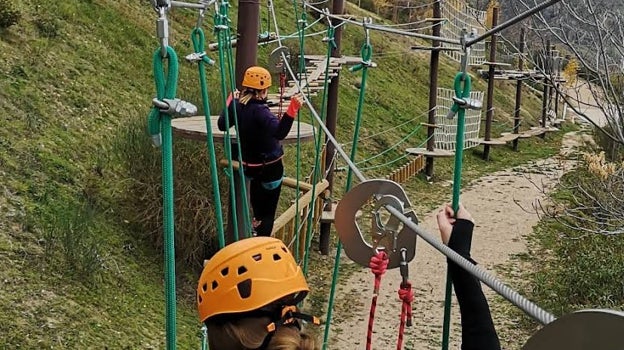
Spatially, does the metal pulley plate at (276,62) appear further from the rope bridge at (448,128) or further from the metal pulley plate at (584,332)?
→ the rope bridge at (448,128)

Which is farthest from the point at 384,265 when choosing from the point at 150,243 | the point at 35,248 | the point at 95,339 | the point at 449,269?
the point at 150,243

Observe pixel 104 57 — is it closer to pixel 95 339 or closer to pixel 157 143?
pixel 95 339

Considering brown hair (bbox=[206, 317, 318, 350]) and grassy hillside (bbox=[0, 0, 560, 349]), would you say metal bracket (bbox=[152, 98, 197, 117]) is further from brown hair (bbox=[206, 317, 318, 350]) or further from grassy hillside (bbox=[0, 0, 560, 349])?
grassy hillside (bbox=[0, 0, 560, 349])

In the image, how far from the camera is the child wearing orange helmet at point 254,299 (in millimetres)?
1100

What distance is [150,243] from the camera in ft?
15.8

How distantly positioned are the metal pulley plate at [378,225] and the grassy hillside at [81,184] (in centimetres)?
193


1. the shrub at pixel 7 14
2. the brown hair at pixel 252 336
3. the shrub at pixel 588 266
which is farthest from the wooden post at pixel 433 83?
the brown hair at pixel 252 336

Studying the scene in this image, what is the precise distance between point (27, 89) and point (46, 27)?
1.59 meters

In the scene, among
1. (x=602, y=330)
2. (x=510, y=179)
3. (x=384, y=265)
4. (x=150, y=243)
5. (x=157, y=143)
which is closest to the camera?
(x=602, y=330)

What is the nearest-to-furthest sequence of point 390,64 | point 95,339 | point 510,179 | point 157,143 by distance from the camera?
point 157,143 → point 95,339 → point 510,179 → point 390,64

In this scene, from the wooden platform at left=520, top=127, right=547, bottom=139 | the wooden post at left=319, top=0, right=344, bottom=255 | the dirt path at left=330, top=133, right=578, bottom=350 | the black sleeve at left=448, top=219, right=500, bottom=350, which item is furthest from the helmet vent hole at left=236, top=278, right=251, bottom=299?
the wooden platform at left=520, top=127, right=547, bottom=139

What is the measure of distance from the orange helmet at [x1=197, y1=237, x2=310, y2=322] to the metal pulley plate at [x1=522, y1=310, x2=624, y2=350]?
58cm

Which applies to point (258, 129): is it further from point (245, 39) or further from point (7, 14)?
point (7, 14)

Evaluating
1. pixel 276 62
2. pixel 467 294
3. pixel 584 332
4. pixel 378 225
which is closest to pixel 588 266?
pixel 276 62
